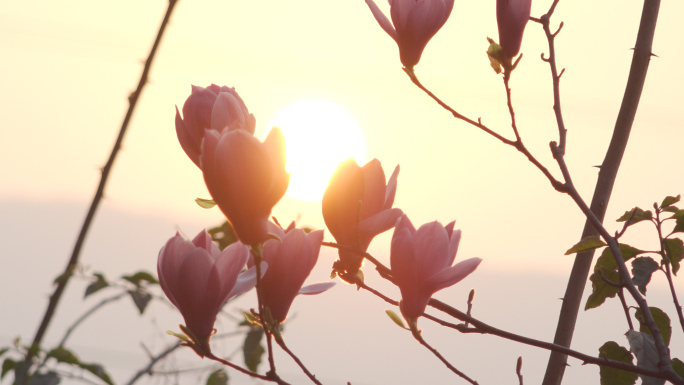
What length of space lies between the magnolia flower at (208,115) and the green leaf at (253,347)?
0.81 metres

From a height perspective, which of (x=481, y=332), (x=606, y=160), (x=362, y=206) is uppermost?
(x=606, y=160)

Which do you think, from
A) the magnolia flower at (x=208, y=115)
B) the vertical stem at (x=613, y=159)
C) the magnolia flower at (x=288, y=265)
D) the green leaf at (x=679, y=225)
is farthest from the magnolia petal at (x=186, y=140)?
the green leaf at (x=679, y=225)

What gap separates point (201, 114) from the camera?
638 millimetres

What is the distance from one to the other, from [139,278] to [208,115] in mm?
789

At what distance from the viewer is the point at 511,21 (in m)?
0.75

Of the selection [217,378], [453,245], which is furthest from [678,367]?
[217,378]

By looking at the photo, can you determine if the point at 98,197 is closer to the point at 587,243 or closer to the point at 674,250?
the point at 587,243

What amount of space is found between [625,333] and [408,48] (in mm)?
381

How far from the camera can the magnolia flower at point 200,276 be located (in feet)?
1.87

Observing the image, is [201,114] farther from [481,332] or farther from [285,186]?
[481,332]

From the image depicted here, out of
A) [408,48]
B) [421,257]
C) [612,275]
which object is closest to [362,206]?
[421,257]

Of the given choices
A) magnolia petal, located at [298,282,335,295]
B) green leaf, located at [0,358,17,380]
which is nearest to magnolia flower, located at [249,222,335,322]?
magnolia petal, located at [298,282,335,295]

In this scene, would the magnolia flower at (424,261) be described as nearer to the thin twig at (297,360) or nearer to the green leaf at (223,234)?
the thin twig at (297,360)

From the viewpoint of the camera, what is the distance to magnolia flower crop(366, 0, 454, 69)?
0.74m
